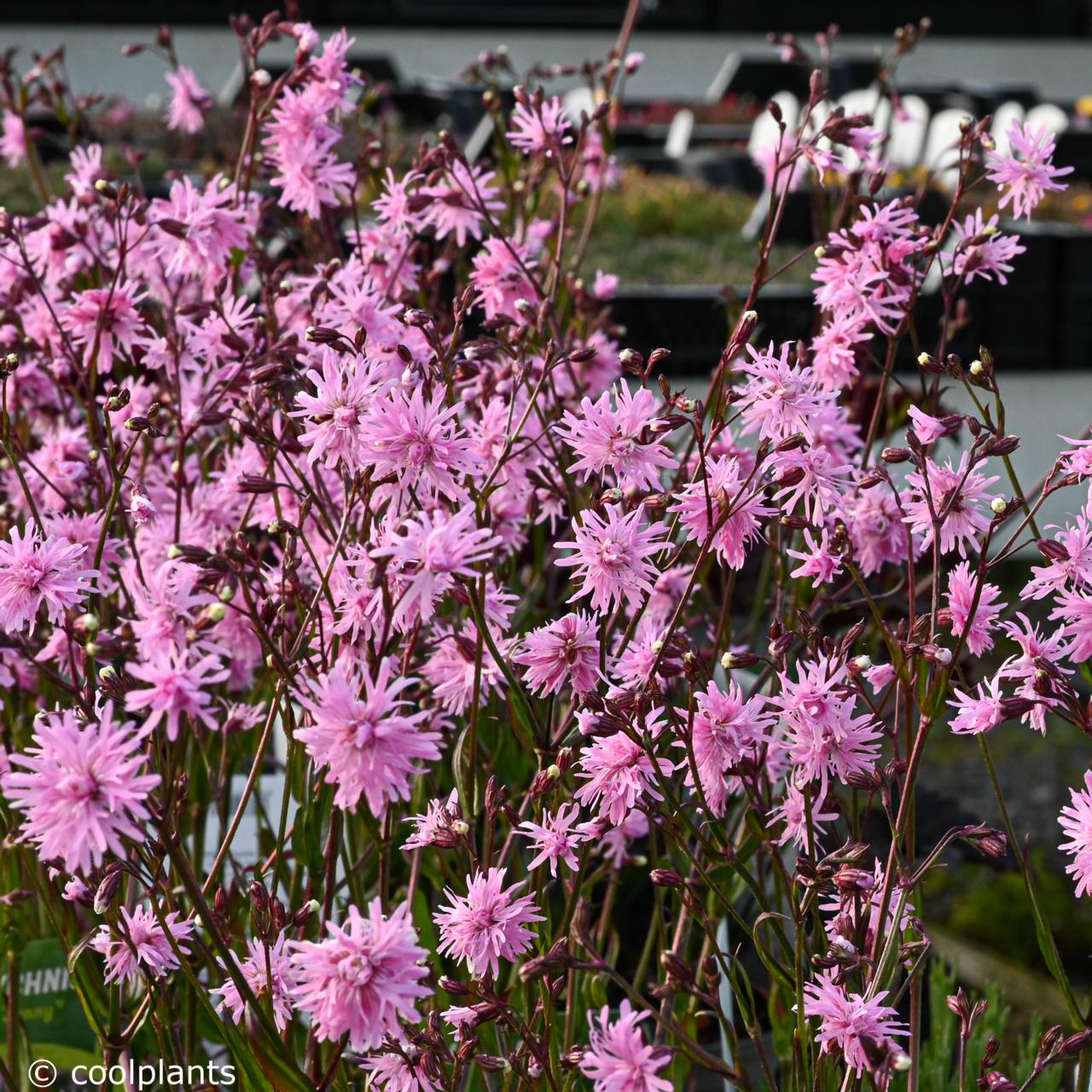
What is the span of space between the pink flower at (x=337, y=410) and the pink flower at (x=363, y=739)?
0.85 ft

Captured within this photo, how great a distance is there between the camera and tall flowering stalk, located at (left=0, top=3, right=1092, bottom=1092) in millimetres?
956

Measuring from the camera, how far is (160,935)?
1137 mm

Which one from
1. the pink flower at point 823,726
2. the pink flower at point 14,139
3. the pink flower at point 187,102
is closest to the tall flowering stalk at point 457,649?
the pink flower at point 823,726

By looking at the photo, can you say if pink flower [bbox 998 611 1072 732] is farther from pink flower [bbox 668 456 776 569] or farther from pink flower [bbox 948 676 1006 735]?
pink flower [bbox 668 456 776 569]

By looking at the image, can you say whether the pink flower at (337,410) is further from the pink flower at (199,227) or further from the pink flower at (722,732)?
the pink flower at (199,227)

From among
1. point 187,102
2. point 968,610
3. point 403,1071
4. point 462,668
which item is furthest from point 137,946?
point 187,102

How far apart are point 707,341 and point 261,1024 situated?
3250mm

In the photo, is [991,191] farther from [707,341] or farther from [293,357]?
[293,357]

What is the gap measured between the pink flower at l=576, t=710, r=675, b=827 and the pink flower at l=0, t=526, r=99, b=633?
36 centimetres

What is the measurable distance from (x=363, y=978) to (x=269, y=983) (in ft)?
0.91

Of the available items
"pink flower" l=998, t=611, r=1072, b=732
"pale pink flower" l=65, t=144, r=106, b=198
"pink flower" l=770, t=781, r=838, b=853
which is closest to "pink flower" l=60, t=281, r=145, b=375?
"pale pink flower" l=65, t=144, r=106, b=198

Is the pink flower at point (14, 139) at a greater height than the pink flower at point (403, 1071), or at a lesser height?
greater

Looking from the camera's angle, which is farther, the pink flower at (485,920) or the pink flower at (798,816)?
the pink flower at (798,816)

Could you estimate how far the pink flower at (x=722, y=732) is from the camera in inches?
42.8
